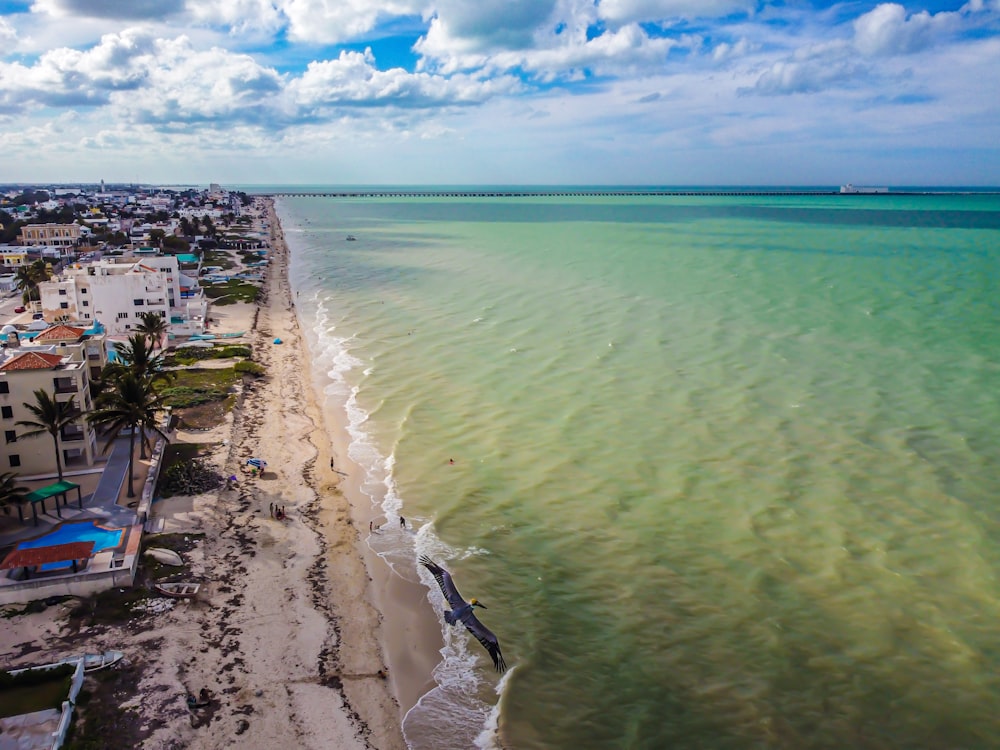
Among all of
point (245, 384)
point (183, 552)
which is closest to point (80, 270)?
point (245, 384)

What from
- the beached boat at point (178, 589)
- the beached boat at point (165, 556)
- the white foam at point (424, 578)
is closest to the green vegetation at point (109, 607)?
the beached boat at point (178, 589)

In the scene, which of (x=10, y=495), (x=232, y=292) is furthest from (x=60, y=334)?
(x=232, y=292)

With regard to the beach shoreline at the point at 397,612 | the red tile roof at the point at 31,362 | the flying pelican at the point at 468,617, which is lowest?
the beach shoreline at the point at 397,612

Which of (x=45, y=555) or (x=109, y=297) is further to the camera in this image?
(x=109, y=297)

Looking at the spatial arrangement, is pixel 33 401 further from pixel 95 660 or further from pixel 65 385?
pixel 95 660

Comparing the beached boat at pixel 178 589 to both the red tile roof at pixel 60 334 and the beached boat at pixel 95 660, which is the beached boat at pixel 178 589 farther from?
the red tile roof at pixel 60 334

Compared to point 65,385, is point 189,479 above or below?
below
